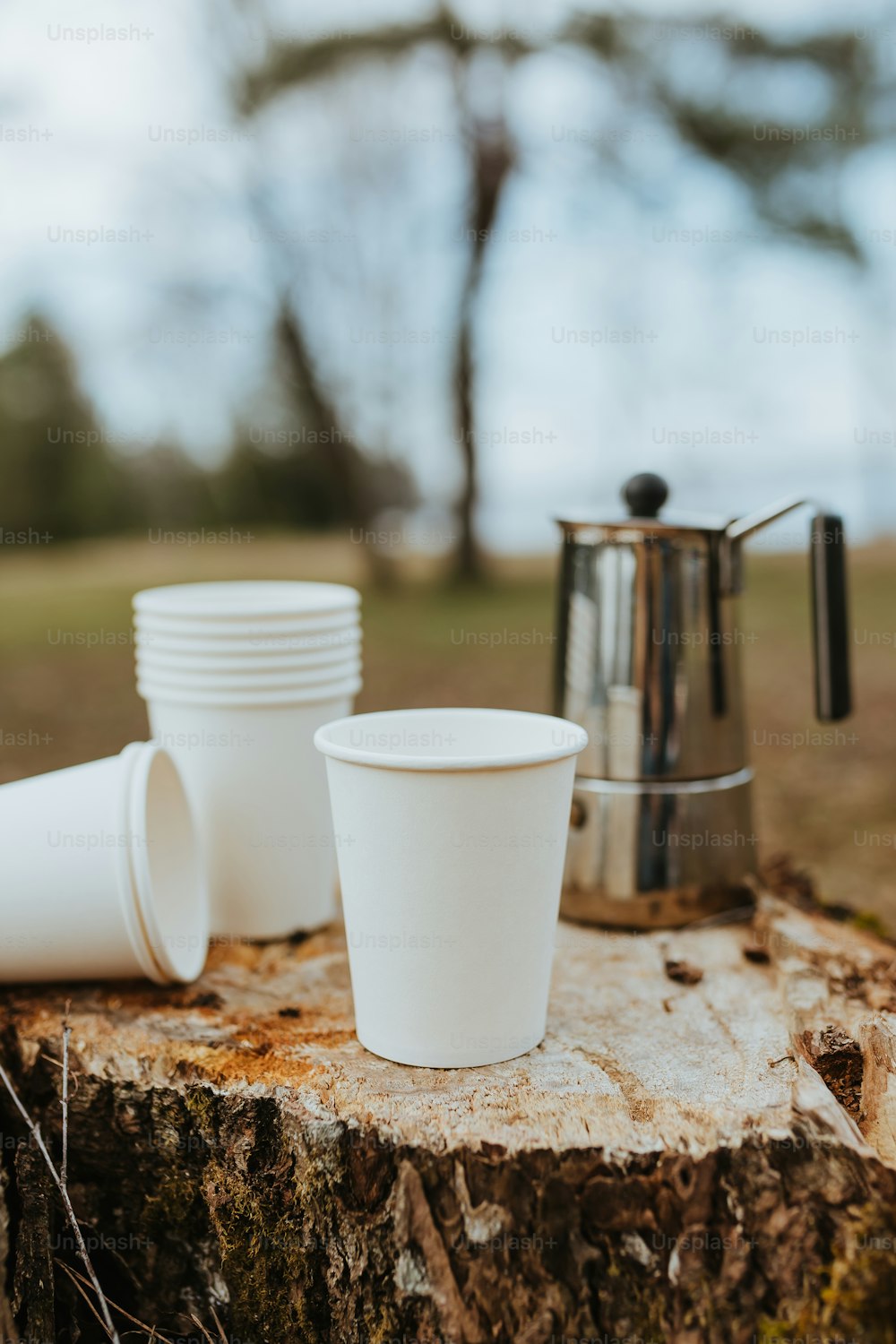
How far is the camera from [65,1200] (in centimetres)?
140

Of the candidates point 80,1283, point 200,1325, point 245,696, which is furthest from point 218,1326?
point 245,696

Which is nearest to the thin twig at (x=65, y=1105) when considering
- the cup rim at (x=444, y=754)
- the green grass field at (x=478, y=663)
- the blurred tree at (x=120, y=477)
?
the cup rim at (x=444, y=754)

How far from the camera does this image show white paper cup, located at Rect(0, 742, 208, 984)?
5.20ft

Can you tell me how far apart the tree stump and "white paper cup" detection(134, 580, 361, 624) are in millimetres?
576

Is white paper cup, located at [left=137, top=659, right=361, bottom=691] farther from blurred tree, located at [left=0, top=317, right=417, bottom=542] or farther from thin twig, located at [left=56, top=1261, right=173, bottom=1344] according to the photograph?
blurred tree, located at [left=0, top=317, right=417, bottom=542]

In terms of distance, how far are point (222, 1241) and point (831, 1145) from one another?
74cm

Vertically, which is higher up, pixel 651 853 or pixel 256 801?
pixel 256 801

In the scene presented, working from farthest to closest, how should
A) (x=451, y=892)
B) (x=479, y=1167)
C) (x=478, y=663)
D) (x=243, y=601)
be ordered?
1. (x=478, y=663)
2. (x=243, y=601)
3. (x=451, y=892)
4. (x=479, y=1167)

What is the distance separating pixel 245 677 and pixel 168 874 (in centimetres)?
35

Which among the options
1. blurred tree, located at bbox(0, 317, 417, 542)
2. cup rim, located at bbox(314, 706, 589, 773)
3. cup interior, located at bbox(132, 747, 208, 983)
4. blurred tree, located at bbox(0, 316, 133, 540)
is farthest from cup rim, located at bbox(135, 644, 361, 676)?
blurred tree, located at bbox(0, 316, 133, 540)

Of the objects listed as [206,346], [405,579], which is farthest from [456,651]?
[206,346]

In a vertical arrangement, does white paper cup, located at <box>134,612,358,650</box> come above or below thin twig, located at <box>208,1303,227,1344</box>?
above

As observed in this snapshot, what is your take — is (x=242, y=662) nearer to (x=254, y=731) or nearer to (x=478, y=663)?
(x=254, y=731)

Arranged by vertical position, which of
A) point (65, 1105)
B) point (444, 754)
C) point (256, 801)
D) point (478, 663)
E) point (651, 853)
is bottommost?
point (478, 663)
